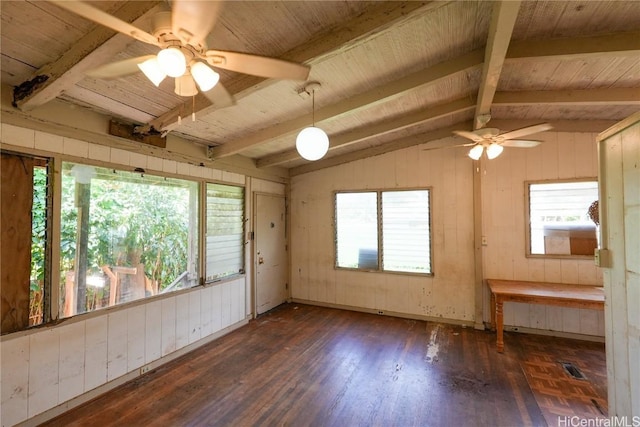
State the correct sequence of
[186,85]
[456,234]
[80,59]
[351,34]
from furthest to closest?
[456,234], [351,34], [80,59], [186,85]

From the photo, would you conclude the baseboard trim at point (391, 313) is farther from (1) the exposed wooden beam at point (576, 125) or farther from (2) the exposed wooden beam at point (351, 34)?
(2) the exposed wooden beam at point (351, 34)

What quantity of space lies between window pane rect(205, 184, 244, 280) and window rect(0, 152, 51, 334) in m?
1.61

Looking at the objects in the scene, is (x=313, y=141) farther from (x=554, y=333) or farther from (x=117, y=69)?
(x=554, y=333)

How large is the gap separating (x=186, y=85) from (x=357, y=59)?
1.34 meters

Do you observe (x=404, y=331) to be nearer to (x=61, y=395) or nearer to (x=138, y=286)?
(x=138, y=286)

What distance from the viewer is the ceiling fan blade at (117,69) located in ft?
4.36

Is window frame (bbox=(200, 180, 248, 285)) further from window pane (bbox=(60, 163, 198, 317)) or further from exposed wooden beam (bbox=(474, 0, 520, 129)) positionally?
exposed wooden beam (bbox=(474, 0, 520, 129))

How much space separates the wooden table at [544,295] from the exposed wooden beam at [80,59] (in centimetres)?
405

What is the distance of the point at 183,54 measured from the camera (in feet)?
4.04

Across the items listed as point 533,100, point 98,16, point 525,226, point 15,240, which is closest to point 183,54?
point 98,16

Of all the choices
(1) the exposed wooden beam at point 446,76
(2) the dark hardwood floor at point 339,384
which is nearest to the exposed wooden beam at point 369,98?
(1) the exposed wooden beam at point 446,76

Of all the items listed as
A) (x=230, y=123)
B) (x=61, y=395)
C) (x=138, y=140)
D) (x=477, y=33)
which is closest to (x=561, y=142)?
(x=477, y=33)

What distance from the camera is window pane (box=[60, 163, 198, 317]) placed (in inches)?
93.9

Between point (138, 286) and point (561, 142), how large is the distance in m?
5.33
